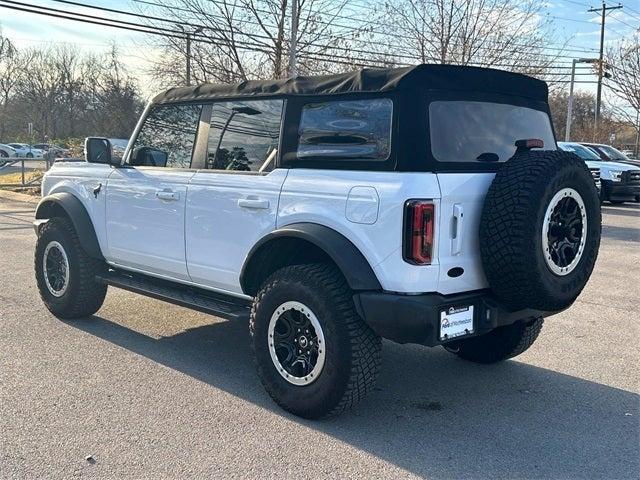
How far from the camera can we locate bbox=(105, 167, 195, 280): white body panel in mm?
4754

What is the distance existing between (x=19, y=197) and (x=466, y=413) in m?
16.8

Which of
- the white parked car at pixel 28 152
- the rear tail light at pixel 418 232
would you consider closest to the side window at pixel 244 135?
the rear tail light at pixel 418 232

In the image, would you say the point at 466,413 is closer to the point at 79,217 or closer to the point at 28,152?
the point at 79,217

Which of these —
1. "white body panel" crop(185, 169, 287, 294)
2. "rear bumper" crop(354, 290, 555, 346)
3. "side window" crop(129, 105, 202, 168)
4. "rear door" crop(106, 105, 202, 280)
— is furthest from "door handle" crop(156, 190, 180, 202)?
"rear bumper" crop(354, 290, 555, 346)

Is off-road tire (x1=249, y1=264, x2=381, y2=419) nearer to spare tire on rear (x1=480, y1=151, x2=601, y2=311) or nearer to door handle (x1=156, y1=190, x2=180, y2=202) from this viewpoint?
spare tire on rear (x1=480, y1=151, x2=601, y2=311)

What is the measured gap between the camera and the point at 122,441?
137 inches

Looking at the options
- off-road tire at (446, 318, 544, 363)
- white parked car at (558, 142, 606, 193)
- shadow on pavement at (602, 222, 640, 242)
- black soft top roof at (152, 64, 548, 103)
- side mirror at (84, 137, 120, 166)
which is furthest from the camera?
white parked car at (558, 142, 606, 193)

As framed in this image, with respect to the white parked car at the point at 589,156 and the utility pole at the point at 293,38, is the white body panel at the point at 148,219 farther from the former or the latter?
the white parked car at the point at 589,156

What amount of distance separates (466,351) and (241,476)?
2.38 meters

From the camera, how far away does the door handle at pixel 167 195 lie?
472cm

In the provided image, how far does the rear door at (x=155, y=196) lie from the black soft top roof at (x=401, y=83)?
1.71 ft

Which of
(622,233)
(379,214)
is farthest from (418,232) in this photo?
(622,233)

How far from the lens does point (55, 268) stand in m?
5.90

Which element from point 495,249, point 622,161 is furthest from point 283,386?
point 622,161
